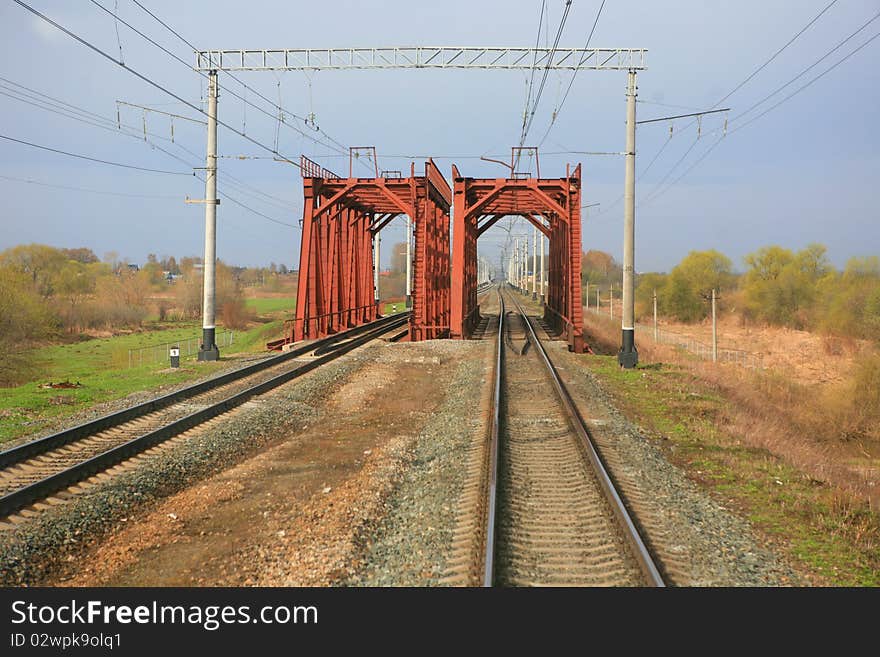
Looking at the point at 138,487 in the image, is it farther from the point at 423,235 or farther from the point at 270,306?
the point at 270,306

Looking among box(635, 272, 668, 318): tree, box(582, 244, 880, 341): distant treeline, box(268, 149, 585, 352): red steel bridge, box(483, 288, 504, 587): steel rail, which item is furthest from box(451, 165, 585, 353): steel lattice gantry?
box(635, 272, 668, 318): tree

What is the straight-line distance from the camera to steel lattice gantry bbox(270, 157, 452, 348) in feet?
86.1

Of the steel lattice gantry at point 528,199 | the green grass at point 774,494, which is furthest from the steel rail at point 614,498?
the steel lattice gantry at point 528,199

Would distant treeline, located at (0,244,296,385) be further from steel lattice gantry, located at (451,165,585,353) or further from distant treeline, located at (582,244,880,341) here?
distant treeline, located at (582,244,880,341)

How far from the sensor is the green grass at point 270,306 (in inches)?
3199

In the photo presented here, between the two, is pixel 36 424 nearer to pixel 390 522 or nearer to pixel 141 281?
pixel 390 522

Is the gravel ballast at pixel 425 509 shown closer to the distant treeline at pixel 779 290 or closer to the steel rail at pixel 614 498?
the steel rail at pixel 614 498

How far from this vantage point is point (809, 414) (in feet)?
73.7

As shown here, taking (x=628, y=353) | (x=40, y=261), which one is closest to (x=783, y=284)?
(x=628, y=353)

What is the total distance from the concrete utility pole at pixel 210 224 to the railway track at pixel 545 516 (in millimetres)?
11209
